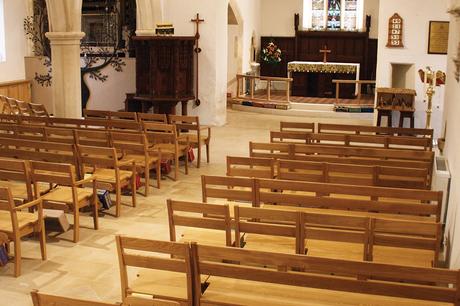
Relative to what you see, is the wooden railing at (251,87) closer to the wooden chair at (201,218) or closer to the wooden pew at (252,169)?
the wooden pew at (252,169)

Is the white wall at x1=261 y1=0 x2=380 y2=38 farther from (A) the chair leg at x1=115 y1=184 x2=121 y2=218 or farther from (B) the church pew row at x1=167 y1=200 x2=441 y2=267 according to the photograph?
(B) the church pew row at x1=167 y1=200 x2=441 y2=267

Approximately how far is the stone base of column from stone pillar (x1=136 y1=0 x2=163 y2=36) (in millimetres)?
2617

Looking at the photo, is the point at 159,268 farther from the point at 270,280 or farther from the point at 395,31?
the point at 395,31

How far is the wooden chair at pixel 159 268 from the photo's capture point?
147 inches

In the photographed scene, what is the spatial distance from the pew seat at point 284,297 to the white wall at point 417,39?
929 centimetres

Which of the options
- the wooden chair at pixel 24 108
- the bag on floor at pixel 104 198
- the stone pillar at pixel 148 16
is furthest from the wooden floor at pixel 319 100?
the bag on floor at pixel 104 198

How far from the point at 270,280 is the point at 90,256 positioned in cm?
287

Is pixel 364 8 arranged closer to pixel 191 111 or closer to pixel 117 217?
pixel 191 111

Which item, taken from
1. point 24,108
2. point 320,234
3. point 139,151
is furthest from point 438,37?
point 320,234

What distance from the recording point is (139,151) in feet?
26.3

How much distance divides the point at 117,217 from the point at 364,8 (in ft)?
46.9

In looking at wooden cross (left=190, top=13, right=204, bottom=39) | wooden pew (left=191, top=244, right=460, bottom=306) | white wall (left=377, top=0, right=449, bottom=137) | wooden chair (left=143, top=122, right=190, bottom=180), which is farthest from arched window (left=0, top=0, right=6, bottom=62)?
wooden pew (left=191, top=244, right=460, bottom=306)

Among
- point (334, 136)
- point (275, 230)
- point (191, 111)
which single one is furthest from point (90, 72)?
point (275, 230)

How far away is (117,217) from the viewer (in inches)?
280
